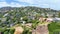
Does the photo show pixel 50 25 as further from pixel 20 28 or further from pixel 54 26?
pixel 20 28

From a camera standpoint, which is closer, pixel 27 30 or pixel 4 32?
pixel 27 30

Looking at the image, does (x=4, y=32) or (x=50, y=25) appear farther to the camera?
(x=4, y=32)

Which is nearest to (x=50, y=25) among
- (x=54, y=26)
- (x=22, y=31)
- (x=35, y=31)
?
(x=54, y=26)

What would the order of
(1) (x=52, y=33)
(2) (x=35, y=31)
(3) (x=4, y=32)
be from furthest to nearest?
(3) (x=4, y=32) < (2) (x=35, y=31) < (1) (x=52, y=33)

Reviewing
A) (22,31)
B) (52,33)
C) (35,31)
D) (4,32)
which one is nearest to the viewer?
(52,33)

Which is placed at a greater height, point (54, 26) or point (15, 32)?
point (54, 26)

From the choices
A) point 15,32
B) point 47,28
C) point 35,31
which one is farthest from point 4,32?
point 47,28

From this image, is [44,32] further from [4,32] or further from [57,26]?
[4,32]

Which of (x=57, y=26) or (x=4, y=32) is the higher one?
(x=57, y=26)

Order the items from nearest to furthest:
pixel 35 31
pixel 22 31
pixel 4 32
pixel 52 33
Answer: pixel 52 33 < pixel 35 31 < pixel 22 31 < pixel 4 32
